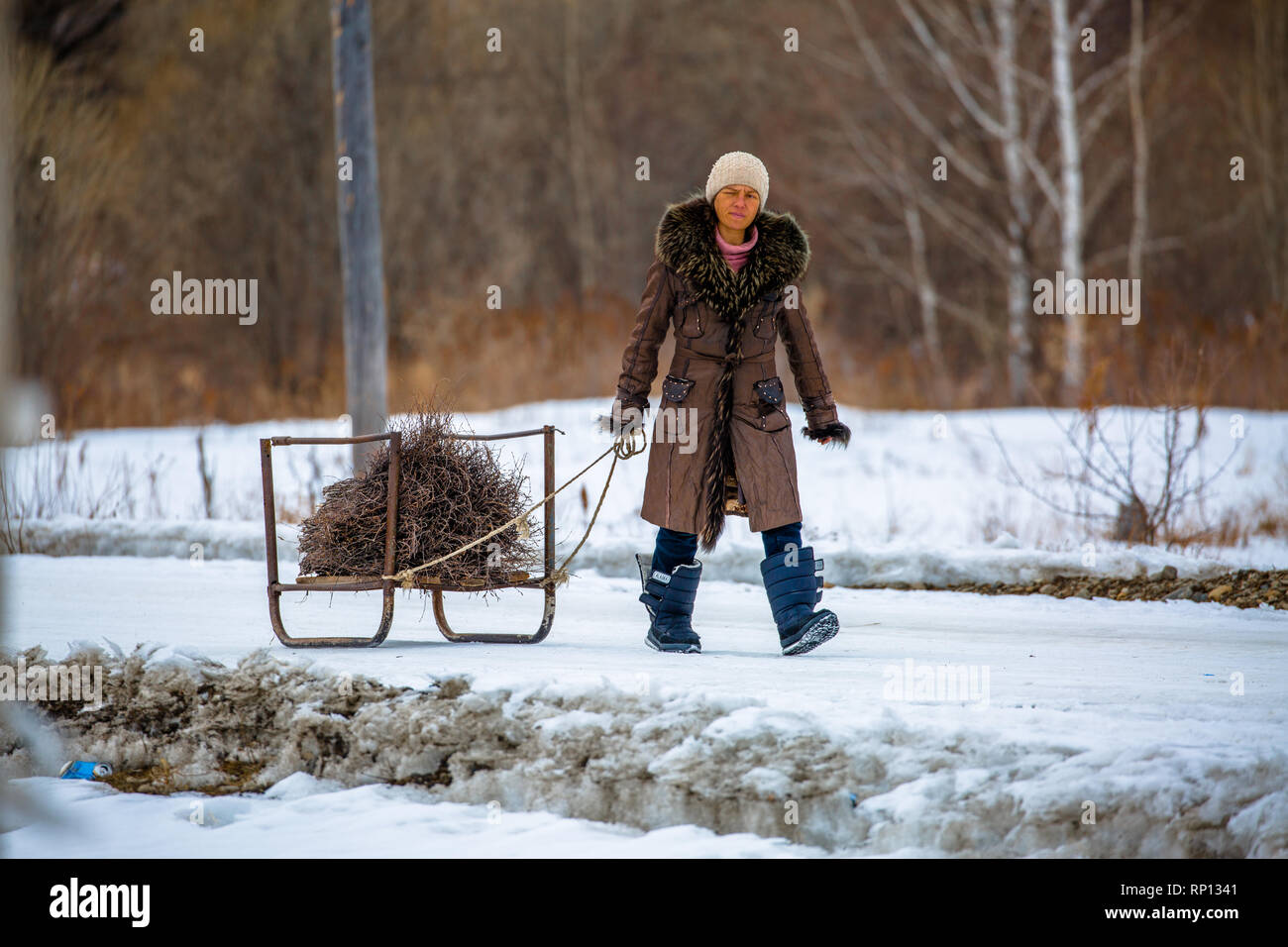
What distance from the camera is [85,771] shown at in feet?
13.4

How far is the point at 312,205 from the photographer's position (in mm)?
16984

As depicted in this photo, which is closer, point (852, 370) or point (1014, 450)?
point (1014, 450)

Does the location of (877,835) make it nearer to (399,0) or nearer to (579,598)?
(579,598)

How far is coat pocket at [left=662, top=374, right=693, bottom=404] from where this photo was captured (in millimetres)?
4777

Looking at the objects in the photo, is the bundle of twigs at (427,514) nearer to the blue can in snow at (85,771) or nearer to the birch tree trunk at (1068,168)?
the blue can in snow at (85,771)

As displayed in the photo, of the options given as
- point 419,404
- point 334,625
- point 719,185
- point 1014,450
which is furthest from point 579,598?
point 1014,450

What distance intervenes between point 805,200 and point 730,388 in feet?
44.6

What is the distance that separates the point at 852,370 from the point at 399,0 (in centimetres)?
810

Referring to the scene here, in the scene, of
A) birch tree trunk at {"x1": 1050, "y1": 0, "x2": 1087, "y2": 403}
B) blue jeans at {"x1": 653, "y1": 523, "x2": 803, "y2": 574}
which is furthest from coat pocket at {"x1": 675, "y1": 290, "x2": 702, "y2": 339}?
birch tree trunk at {"x1": 1050, "y1": 0, "x2": 1087, "y2": 403}

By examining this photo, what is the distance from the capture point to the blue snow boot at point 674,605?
501 cm
